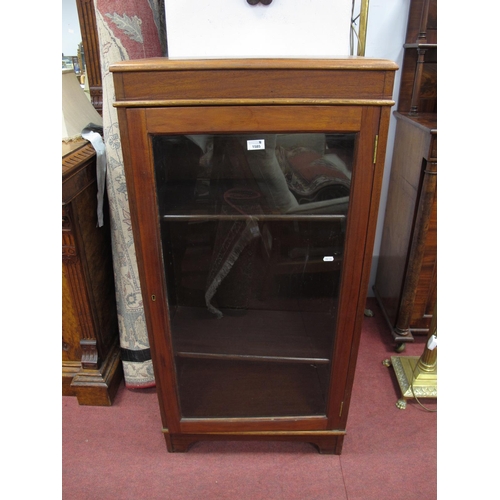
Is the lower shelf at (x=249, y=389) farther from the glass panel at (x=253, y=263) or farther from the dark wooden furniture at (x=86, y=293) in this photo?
the dark wooden furniture at (x=86, y=293)

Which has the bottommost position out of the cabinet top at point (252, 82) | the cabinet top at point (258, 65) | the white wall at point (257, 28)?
the cabinet top at point (252, 82)

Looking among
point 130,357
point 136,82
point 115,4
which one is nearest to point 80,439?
point 130,357

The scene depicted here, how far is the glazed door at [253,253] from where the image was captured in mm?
736


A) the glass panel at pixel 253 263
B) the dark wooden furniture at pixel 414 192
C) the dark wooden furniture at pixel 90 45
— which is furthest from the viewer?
the dark wooden furniture at pixel 414 192

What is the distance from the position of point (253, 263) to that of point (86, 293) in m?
0.49

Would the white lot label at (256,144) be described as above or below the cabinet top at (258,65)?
below

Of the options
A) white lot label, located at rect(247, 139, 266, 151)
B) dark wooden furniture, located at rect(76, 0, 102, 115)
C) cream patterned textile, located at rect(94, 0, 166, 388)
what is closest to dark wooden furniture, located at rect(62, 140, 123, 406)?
cream patterned textile, located at rect(94, 0, 166, 388)

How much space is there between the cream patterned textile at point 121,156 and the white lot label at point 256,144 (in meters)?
0.43

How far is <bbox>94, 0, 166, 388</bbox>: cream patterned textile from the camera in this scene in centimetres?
97

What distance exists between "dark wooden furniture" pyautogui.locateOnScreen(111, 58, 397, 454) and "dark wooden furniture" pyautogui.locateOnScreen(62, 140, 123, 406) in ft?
0.97

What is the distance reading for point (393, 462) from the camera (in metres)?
1.08

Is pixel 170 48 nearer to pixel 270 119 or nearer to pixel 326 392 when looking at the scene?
pixel 270 119

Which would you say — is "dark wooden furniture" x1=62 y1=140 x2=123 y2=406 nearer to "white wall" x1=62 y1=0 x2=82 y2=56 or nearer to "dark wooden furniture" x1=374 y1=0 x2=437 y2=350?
"white wall" x1=62 y1=0 x2=82 y2=56

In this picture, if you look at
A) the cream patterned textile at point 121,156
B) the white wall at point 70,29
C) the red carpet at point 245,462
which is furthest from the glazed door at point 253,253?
the white wall at point 70,29
